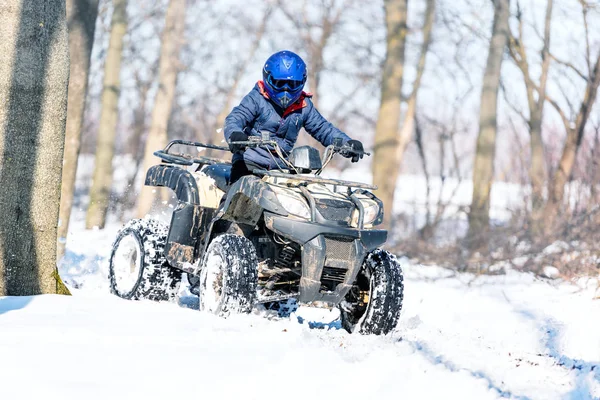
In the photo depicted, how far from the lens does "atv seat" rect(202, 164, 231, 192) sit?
24.2 feet

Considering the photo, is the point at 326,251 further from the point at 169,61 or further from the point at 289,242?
the point at 169,61

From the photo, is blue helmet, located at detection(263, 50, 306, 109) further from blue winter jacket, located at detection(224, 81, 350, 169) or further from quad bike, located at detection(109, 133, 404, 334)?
quad bike, located at detection(109, 133, 404, 334)

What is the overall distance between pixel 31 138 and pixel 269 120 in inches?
75.7

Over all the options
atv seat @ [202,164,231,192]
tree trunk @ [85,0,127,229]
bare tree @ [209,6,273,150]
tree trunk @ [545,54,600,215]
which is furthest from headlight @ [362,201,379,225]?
bare tree @ [209,6,273,150]

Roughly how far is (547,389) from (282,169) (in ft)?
9.96

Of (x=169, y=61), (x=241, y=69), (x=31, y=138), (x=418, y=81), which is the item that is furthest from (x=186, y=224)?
(x=241, y=69)

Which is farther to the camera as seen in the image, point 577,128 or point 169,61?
point 169,61

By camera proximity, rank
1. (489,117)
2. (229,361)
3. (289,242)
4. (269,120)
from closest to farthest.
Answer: (229,361) → (289,242) → (269,120) → (489,117)

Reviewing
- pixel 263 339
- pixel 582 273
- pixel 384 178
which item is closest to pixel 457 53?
pixel 384 178

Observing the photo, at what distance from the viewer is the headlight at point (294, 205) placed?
6.22 m

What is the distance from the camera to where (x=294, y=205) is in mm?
6242

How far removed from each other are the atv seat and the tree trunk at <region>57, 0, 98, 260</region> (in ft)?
18.0

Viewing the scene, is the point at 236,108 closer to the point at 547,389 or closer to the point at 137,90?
the point at 547,389

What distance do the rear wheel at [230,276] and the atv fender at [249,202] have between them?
1.19 ft
